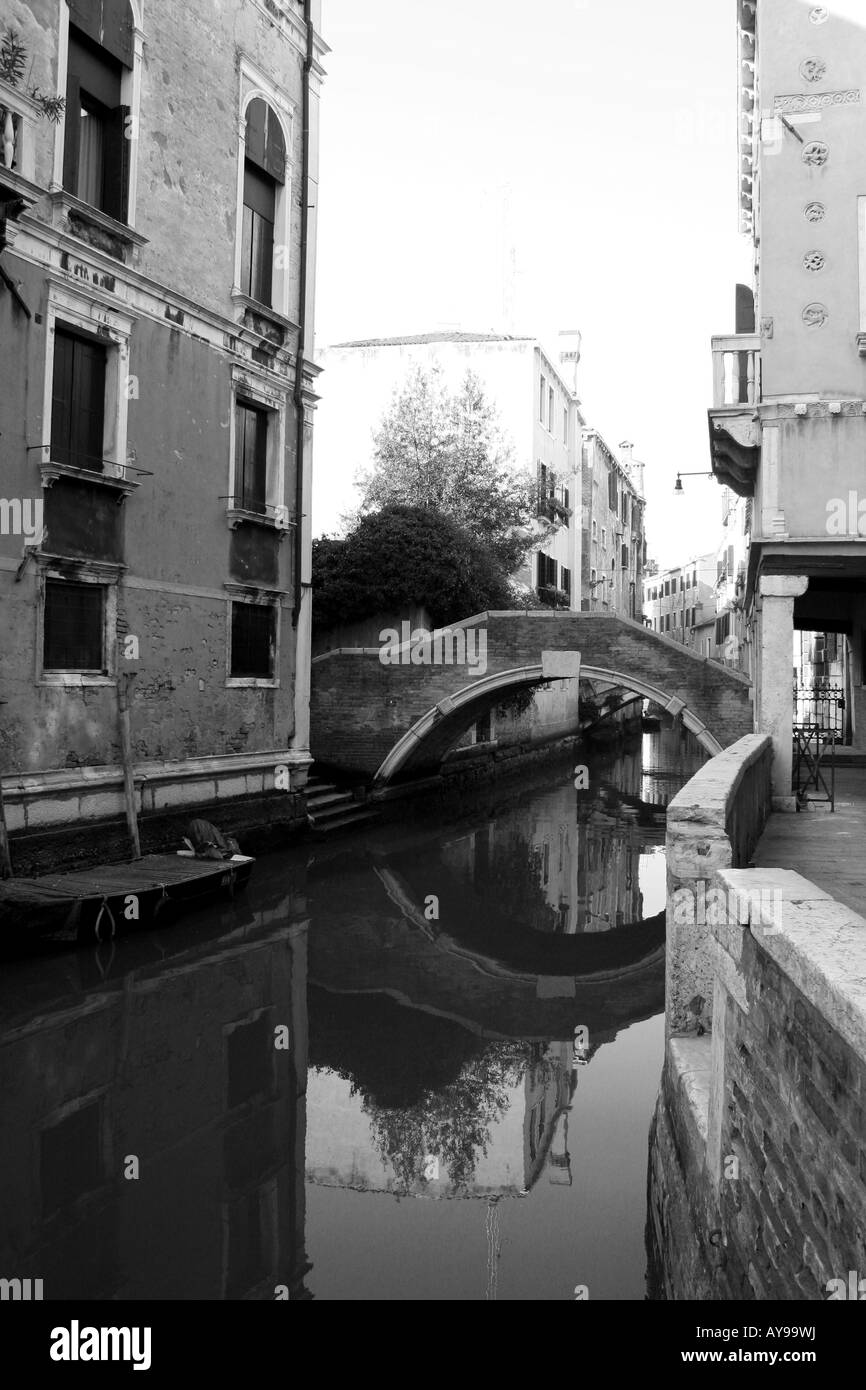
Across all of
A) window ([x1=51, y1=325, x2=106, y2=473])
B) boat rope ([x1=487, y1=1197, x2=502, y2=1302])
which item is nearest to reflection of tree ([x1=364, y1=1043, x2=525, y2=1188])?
boat rope ([x1=487, y1=1197, x2=502, y2=1302])

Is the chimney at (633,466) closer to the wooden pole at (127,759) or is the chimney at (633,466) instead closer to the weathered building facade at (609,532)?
the weathered building facade at (609,532)

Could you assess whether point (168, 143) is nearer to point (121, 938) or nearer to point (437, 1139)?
point (121, 938)

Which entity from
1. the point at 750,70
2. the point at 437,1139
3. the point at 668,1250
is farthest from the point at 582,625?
the point at 668,1250

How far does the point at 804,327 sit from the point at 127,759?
23.0 ft

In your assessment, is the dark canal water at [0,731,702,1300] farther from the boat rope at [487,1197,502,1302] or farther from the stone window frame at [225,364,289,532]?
the stone window frame at [225,364,289,532]

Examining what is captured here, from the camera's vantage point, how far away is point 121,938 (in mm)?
8453

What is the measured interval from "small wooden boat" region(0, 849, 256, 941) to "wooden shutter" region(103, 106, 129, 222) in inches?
233

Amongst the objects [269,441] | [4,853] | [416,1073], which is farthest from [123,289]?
[416,1073]

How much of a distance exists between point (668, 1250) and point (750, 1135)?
1393 mm

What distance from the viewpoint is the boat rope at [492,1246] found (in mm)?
4117

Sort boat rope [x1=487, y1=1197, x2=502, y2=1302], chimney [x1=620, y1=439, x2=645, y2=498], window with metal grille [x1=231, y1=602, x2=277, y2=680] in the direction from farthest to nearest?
chimney [x1=620, y1=439, x2=645, y2=498], window with metal grille [x1=231, y1=602, x2=277, y2=680], boat rope [x1=487, y1=1197, x2=502, y2=1302]

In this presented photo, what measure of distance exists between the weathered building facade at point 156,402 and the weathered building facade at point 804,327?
17.2 ft

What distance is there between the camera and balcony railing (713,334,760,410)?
32.7 feet
